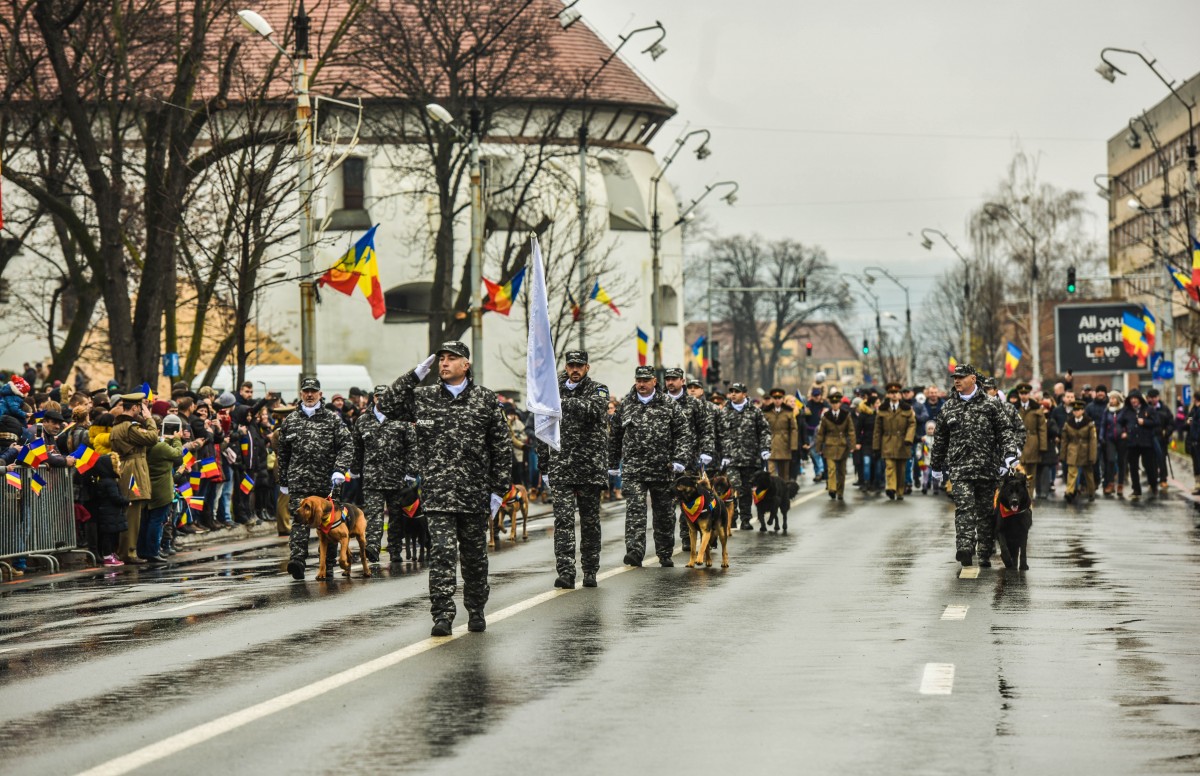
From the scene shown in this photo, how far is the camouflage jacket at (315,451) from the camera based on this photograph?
18359mm

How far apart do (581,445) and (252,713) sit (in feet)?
24.4

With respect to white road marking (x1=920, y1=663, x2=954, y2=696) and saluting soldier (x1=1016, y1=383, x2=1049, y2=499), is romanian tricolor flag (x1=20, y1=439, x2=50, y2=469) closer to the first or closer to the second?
white road marking (x1=920, y1=663, x2=954, y2=696)

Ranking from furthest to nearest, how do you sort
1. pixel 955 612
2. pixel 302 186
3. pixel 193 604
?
pixel 302 186
pixel 193 604
pixel 955 612

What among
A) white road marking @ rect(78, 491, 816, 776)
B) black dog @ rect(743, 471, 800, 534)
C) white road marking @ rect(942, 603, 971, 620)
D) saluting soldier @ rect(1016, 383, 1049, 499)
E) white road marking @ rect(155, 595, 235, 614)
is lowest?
white road marking @ rect(942, 603, 971, 620)

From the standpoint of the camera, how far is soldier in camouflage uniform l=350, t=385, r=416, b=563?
20.1 m

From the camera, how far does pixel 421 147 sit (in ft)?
164

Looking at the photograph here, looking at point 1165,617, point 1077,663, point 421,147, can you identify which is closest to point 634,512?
point 1165,617

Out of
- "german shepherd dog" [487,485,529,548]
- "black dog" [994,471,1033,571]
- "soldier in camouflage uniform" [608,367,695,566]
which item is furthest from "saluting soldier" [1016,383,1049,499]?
"soldier in camouflage uniform" [608,367,695,566]

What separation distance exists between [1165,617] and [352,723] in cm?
723

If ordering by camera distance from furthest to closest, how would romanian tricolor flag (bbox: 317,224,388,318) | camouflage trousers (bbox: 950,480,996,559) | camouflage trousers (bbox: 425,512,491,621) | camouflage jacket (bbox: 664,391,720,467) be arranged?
romanian tricolor flag (bbox: 317,224,388,318) < camouflage jacket (bbox: 664,391,720,467) < camouflage trousers (bbox: 950,480,996,559) < camouflage trousers (bbox: 425,512,491,621)

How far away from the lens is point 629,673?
10.8 m

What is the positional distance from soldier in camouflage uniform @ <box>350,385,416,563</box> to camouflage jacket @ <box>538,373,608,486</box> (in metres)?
3.67

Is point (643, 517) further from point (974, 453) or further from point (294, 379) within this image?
point (294, 379)

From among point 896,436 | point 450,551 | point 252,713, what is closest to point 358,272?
point 896,436
